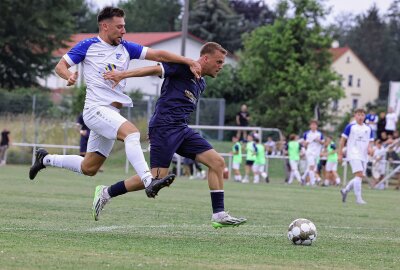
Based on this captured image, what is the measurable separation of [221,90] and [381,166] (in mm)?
27494

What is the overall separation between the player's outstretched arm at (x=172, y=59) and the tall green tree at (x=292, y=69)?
4407 centimetres

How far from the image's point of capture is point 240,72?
58.3m

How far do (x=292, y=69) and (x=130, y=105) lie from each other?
45.8m

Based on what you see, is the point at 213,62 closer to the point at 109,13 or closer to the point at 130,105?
the point at 130,105

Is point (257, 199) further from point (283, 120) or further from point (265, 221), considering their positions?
point (283, 120)

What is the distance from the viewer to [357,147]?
18812 mm

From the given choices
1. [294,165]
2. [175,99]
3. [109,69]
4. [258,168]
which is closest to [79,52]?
[109,69]

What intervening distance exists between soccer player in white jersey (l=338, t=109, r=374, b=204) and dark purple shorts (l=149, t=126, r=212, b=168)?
9006 millimetres

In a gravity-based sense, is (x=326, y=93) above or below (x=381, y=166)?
above

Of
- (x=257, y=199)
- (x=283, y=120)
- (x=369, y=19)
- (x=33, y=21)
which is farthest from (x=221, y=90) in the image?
(x=369, y=19)

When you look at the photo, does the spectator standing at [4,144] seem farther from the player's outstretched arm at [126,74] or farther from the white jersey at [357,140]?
the player's outstretched arm at [126,74]

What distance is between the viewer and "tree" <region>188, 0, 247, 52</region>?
76.9m

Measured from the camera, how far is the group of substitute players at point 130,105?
9.35m

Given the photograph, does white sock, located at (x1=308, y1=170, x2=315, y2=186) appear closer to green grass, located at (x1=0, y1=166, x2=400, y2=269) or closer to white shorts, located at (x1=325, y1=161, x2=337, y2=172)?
white shorts, located at (x1=325, y1=161, x2=337, y2=172)
